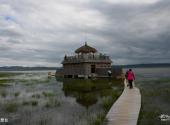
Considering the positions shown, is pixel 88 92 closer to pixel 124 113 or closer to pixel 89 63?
pixel 124 113

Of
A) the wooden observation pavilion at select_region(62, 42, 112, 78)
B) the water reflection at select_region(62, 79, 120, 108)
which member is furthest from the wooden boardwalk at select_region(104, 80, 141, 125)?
the wooden observation pavilion at select_region(62, 42, 112, 78)

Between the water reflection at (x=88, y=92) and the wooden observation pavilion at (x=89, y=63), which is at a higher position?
the wooden observation pavilion at (x=89, y=63)

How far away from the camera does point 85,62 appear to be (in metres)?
53.6

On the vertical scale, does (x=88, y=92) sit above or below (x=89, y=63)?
below

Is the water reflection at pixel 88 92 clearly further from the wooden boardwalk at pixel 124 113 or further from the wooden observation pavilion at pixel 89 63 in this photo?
the wooden observation pavilion at pixel 89 63

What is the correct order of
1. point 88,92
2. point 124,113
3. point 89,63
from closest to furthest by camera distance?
point 124,113 → point 88,92 → point 89,63

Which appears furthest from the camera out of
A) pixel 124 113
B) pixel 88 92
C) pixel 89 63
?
pixel 89 63

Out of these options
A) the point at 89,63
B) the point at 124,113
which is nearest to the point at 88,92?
the point at 124,113

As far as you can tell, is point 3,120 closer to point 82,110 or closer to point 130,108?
point 82,110

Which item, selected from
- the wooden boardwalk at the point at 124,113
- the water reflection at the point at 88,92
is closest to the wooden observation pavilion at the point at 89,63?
the water reflection at the point at 88,92

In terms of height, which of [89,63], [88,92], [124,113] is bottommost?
[88,92]

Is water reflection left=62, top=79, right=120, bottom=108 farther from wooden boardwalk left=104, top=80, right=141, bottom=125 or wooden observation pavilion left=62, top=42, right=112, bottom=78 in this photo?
wooden observation pavilion left=62, top=42, right=112, bottom=78

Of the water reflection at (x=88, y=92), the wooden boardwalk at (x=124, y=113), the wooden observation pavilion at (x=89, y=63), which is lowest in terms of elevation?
the water reflection at (x=88, y=92)

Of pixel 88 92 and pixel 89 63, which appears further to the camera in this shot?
pixel 89 63
